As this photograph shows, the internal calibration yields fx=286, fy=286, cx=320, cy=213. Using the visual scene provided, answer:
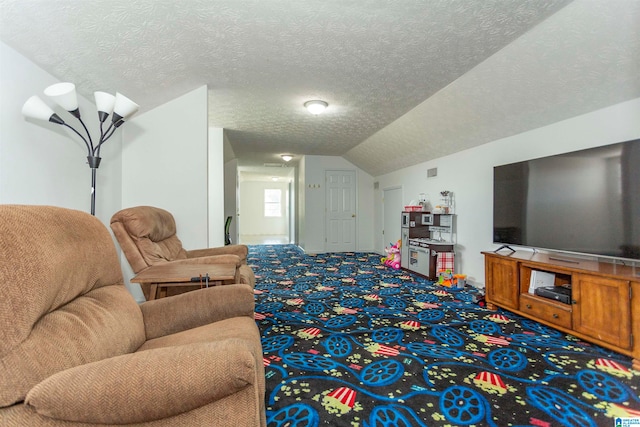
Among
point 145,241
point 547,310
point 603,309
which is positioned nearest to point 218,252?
point 145,241

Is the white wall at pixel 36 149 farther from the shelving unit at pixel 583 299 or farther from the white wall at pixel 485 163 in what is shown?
the white wall at pixel 485 163

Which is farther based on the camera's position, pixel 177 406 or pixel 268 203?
pixel 268 203

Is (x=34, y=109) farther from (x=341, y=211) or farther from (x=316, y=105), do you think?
(x=341, y=211)

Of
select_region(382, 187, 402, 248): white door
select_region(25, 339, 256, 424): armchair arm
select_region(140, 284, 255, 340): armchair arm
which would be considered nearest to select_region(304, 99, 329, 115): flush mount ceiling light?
select_region(140, 284, 255, 340): armchair arm

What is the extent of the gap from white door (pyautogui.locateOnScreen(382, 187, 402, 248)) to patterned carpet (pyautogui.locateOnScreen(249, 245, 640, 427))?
313 centimetres

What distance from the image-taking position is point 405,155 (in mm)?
5359

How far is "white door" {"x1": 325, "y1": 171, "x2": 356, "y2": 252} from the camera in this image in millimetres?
7199

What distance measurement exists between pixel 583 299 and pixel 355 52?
2.62m

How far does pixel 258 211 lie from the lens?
11852 millimetres

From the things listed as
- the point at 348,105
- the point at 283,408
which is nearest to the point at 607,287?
the point at 283,408

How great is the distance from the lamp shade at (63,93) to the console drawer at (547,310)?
385 centimetres

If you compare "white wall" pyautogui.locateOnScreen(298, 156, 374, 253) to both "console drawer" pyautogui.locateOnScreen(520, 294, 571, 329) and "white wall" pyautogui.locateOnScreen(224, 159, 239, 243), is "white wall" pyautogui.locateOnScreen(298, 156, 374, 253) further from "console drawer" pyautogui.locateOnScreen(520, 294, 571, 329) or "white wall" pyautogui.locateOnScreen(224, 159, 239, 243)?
"console drawer" pyautogui.locateOnScreen(520, 294, 571, 329)

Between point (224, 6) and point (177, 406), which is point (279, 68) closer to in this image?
point (224, 6)

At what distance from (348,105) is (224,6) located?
7.08 feet
